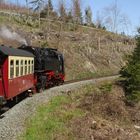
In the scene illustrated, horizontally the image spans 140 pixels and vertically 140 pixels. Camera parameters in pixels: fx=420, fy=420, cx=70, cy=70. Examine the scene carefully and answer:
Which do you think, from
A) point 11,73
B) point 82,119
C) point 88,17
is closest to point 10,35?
Result: point 11,73

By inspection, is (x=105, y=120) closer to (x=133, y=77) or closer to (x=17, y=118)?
(x=17, y=118)

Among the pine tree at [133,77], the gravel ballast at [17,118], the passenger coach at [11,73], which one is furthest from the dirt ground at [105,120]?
the passenger coach at [11,73]

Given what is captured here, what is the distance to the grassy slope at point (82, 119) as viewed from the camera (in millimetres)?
15816

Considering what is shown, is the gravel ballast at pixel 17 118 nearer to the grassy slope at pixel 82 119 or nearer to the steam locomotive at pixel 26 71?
the grassy slope at pixel 82 119

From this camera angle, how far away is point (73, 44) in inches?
2504

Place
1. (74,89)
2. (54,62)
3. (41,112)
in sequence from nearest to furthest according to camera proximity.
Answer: (41,112), (74,89), (54,62)

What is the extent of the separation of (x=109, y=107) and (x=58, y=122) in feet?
23.0

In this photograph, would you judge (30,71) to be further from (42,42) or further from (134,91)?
(42,42)

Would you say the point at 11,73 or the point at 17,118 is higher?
the point at 11,73

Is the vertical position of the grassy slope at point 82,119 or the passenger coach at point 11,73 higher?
the passenger coach at point 11,73

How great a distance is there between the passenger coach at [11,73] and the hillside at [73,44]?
26.1 m

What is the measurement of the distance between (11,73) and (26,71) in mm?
5236

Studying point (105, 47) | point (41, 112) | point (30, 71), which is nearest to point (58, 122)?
point (41, 112)

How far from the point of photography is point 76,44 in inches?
2530
